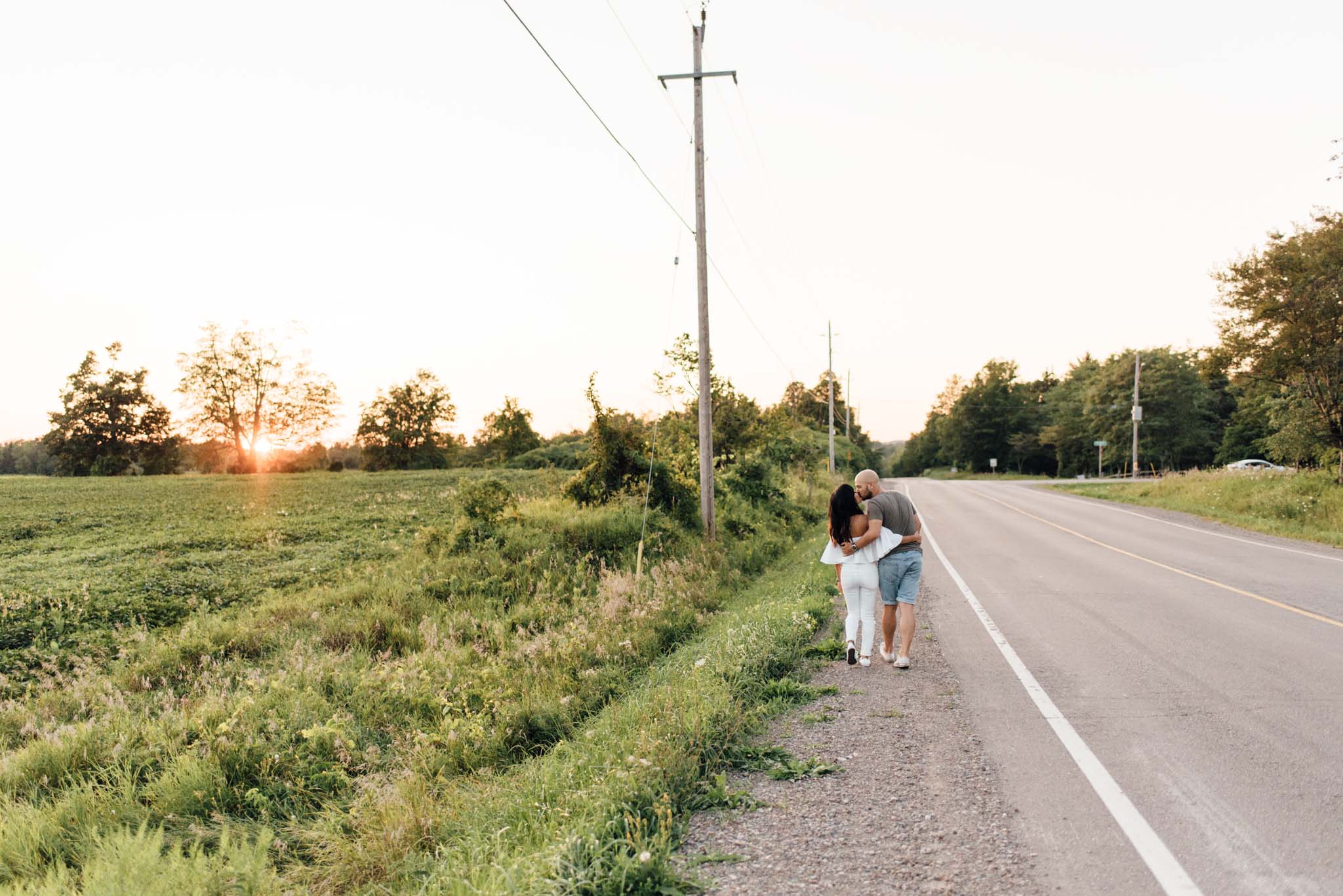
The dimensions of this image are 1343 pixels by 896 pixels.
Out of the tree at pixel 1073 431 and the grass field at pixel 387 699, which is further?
the tree at pixel 1073 431

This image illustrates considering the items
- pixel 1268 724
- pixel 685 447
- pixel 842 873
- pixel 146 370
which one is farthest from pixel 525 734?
pixel 146 370

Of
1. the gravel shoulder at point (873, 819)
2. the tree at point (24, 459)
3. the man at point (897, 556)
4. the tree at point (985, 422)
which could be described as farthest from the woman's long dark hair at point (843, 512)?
the tree at point (985, 422)

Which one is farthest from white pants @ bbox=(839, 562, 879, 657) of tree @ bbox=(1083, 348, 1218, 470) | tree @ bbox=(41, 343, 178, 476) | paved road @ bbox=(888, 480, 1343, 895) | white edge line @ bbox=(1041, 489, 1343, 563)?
tree @ bbox=(1083, 348, 1218, 470)

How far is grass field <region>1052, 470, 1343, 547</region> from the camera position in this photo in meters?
19.3

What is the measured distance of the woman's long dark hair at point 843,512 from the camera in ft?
23.8

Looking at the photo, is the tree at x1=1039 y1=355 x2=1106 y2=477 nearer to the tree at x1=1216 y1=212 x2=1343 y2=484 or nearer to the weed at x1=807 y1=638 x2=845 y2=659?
the tree at x1=1216 y1=212 x2=1343 y2=484

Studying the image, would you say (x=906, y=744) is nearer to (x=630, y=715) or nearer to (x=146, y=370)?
(x=630, y=715)

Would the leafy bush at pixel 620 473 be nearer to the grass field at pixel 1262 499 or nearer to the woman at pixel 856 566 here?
the woman at pixel 856 566

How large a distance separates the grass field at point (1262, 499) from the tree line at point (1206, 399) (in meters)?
2.08

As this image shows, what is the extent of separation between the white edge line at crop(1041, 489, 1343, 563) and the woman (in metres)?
12.1

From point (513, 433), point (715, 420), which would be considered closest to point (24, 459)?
point (513, 433)

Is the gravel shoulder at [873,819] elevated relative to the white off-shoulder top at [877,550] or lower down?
lower down

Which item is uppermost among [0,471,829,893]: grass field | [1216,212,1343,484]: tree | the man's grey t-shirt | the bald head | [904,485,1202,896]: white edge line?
[1216,212,1343,484]: tree

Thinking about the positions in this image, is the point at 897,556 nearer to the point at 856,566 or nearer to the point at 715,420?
the point at 856,566
